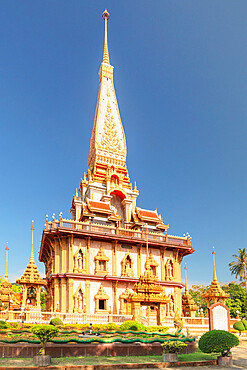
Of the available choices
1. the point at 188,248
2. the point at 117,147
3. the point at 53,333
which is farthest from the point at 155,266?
the point at 53,333

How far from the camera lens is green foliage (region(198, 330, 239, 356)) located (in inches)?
628

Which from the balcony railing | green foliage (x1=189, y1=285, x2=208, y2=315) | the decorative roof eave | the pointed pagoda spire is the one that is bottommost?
green foliage (x1=189, y1=285, x2=208, y2=315)

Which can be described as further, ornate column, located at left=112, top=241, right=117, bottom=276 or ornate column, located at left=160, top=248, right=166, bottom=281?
ornate column, located at left=160, top=248, right=166, bottom=281

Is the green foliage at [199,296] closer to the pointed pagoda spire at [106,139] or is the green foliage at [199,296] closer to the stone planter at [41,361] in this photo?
the pointed pagoda spire at [106,139]

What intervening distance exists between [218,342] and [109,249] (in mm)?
22265

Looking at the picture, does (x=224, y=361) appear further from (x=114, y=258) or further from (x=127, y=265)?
(x=114, y=258)

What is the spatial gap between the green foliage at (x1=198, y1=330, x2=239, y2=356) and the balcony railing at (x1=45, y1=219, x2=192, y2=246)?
2056cm

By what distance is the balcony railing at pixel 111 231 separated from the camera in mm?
35156

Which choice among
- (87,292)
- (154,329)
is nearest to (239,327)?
(154,329)

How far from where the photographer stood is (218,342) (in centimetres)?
1603

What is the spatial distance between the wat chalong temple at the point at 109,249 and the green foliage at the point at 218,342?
9525mm

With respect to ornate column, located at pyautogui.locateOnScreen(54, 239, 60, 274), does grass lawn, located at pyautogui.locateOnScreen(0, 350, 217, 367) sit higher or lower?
lower

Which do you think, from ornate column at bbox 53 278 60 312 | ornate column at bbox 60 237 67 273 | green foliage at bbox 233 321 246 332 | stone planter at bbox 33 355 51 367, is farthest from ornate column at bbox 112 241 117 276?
stone planter at bbox 33 355 51 367

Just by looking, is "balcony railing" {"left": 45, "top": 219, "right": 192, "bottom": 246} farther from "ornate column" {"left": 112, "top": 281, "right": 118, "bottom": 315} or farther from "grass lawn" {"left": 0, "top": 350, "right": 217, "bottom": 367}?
"grass lawn" {"left": 0, "top": 350, "right": 217, "bottom": 367}
